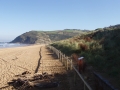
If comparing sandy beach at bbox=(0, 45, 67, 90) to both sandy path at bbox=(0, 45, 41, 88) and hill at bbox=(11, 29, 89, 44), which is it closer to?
sandy path at bbox=(0, 45, 41, 88)

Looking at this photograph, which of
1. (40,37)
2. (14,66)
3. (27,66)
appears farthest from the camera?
(40,37)

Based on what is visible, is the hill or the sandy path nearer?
the sandy path

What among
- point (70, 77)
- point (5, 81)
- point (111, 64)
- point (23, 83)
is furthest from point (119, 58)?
point (5, 81)

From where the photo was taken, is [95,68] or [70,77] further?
[95,68]

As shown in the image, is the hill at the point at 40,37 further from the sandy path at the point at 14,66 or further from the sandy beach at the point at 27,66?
the sandy beach at the point at 27,66

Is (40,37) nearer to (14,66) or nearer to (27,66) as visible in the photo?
(14,66)

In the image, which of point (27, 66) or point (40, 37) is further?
point (40, 37)

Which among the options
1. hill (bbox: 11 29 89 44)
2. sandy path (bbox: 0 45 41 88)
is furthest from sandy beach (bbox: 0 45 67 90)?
hill (bbox: 11 29 89 44)

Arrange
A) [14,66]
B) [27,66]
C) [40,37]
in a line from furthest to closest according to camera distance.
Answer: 1. [40,37]
2. [14,66]
3. [27,66]

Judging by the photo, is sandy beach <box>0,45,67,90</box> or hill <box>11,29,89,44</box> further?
hill <box>11,29,89,44</box>

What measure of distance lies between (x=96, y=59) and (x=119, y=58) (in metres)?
1.69

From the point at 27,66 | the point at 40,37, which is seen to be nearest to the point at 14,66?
the point at 27,66

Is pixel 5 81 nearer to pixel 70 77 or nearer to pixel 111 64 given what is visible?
pixel 70 77

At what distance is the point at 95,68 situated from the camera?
11977 millimetres
